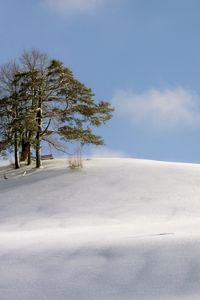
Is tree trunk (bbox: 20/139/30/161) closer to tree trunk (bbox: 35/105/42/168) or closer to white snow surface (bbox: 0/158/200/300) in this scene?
tree trunk (bbox: 35/105/42/168)

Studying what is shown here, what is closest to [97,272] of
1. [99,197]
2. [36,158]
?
[99,197]

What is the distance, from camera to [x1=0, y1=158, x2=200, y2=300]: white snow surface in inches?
229

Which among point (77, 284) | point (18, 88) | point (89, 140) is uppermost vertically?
point (18, 88)

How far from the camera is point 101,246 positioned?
7211 mm

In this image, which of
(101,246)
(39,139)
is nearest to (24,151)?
(39,139)

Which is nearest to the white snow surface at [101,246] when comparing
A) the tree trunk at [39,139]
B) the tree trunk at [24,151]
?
the tree trunk at [39,139]

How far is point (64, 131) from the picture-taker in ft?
70.4

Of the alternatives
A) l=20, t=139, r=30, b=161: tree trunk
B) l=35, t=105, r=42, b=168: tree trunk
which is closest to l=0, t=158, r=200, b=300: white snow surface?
l=35, t=105, r=42, b=168: tree trunk

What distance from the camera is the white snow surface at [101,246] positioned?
5828mm

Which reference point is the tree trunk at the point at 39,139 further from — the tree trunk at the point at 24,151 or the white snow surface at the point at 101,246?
the white snow surface at the point at 101,246

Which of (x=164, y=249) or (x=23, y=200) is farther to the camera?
(x=23, y=200)

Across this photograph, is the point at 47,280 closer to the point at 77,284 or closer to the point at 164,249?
the point at 77,284

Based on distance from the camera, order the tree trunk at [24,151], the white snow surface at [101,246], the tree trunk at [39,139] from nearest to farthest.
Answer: the white snow surface at [101,246], the tree trunk at [39,139], the tree trunk at [24,151]

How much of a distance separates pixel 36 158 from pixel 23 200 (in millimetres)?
5779
